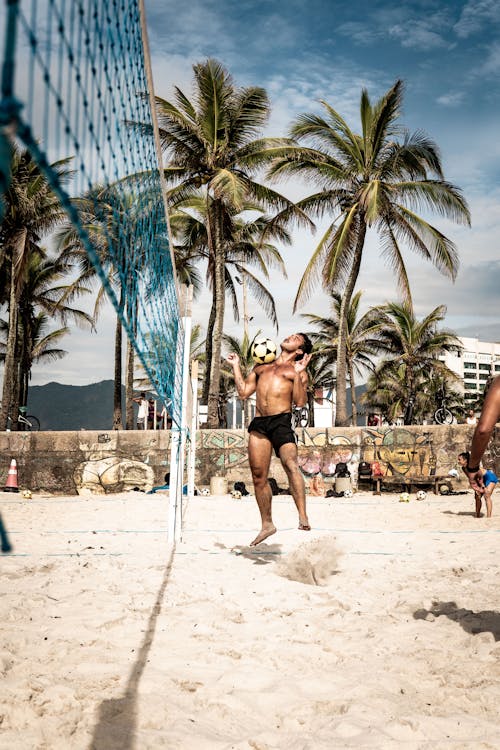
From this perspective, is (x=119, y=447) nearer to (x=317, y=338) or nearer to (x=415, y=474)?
(x=415, y=474)

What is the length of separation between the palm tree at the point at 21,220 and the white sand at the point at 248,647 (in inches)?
583

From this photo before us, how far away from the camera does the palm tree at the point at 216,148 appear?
16.1 metres

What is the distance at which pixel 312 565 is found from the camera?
4.07 meters

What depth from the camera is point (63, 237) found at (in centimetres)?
2150

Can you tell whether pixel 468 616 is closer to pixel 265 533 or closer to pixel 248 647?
pixel 248 647

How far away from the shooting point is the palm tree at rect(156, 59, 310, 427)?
1608 cm

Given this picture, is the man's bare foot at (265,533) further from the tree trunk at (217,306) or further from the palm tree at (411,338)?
the palm tree at (411,338)

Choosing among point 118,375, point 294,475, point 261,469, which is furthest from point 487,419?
point 118,375

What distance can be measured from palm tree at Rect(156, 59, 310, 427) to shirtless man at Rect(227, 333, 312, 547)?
1124 cm

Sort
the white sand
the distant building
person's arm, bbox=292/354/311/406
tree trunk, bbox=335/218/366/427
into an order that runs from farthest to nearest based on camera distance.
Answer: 1. the distant building
2. tree trunk, bbox=335/218/366/427
3. person's arm, bbox=292/354/311/406
4. the white sand

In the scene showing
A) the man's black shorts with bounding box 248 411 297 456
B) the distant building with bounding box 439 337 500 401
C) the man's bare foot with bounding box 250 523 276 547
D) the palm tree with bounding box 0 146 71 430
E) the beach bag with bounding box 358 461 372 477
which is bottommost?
the man's bare foot with bounding box 250 523 276 547

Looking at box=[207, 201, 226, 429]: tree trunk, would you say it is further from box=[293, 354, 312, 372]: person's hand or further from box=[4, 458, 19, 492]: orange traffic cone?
box=[293, 354, 312, 372]: person's hand

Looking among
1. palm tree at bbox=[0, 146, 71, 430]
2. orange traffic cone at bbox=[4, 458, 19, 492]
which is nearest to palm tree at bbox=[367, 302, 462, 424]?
palm tree at bbox=[0, 146, 71, 430]

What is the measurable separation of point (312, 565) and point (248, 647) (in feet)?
4.76
